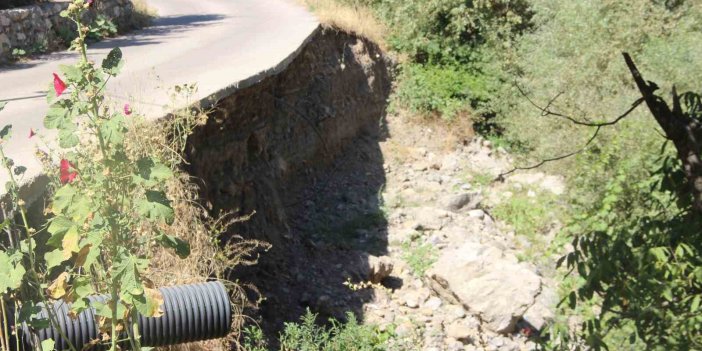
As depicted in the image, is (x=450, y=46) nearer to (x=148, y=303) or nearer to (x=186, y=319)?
(x=186, y=319)

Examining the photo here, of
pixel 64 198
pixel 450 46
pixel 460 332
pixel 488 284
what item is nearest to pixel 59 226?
pixel 64 198

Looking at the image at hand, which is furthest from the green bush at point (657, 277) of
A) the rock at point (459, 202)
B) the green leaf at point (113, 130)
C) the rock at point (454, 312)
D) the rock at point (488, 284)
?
the rock at point (459, 202)

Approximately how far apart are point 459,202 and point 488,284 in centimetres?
358

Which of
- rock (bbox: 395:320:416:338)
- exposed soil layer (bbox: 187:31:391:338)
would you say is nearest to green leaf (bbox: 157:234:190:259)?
exposed soil layer (bbox: 187:31:391:338)

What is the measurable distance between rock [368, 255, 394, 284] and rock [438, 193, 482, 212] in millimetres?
2796

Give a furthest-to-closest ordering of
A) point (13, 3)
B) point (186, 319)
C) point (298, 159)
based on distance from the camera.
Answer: point (13, 3), point (298, 159), point (186, 319)

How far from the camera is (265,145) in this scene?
11.2 m

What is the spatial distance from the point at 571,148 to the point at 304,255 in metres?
4.71

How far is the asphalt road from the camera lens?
8.44m

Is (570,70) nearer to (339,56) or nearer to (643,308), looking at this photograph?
(339,56)

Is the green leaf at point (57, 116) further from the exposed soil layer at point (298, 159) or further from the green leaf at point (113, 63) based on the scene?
the exposed soil layer at point (298, 159)

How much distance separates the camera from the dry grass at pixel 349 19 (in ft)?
51.8

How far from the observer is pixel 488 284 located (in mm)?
9633

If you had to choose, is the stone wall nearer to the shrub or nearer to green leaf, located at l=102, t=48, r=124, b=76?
the shrub
